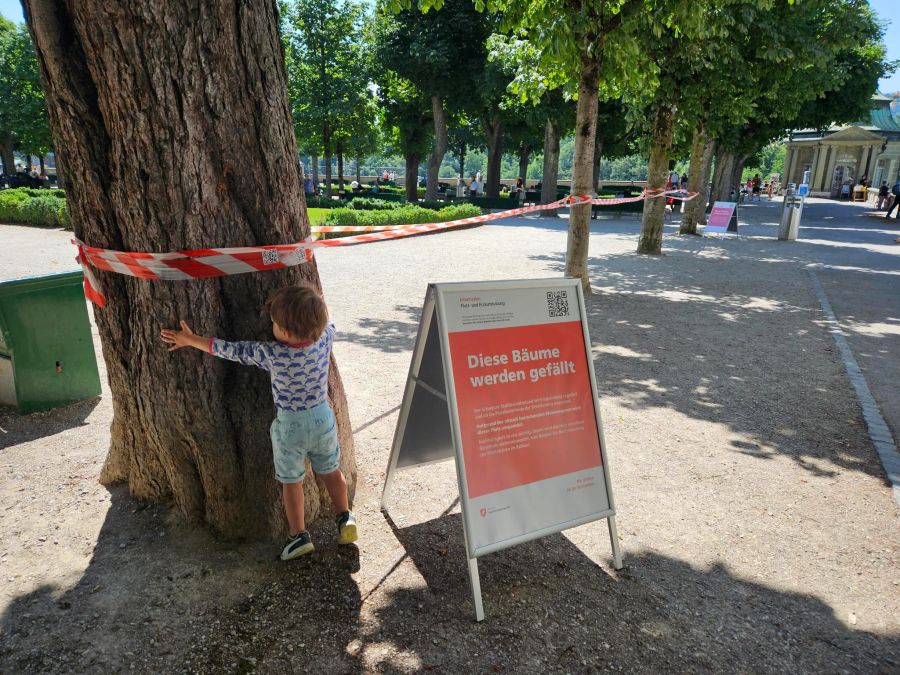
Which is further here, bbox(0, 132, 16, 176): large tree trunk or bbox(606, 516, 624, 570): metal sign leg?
bbox(0, 132, 16, 176): large tree trunk

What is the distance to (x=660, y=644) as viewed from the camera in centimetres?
263

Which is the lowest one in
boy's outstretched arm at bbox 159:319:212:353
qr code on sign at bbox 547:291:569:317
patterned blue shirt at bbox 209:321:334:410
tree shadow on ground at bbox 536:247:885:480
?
tree shadow on ground at bbox 536:247:885:480

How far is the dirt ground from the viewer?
8.33 feet

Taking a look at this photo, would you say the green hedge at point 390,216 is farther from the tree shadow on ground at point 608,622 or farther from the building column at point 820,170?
the building column at point 820,170

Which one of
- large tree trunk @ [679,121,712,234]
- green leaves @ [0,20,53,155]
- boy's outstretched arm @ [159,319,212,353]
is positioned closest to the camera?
boy's outstretched arm @ [159,319,212,353]

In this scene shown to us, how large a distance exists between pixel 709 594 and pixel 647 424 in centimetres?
207

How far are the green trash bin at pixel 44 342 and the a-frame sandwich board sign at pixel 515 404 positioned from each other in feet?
11.0

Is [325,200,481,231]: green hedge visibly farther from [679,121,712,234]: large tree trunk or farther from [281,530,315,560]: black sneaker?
[281,530,315,560]: black sneaker

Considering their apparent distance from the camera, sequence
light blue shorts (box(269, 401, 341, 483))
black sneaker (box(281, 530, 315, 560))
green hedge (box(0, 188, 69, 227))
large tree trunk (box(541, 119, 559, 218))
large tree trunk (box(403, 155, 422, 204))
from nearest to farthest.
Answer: light blue shorts (box(269, 401, 341, 483)) → black sneaker (box(281, 530, 315, 560)) → green hedge (box(0, 188, 69, 227)) → large tree trunk (box(541, 119, 559, 218)) → large tree trunk (box(403, 155, 422, 204))

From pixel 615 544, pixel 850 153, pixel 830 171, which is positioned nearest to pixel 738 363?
pixel 615 544

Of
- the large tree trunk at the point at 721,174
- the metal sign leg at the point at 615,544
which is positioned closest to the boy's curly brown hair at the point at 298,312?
the metal sign leg at the point at 615,544

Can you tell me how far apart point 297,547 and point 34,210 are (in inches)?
798

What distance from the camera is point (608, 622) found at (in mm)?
2752

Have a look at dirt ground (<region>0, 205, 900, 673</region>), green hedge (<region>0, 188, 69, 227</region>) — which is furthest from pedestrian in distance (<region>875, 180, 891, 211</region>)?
green hedge (<region>0, 188, 69, 227</region>)
